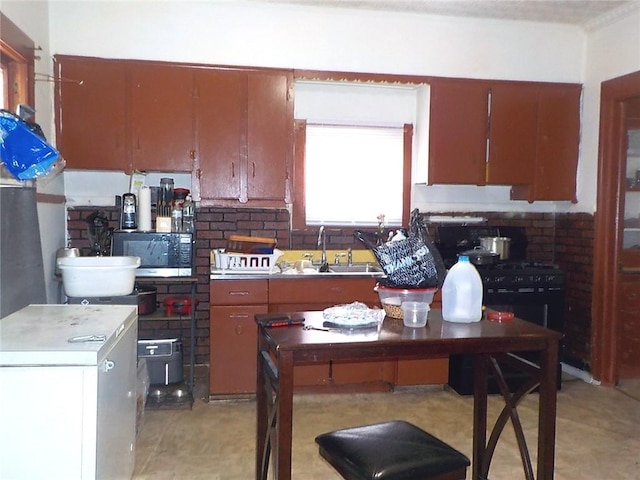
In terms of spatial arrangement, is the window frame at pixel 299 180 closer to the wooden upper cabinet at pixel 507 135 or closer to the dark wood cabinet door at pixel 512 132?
the wooden upper cabinet at pixel 507 135

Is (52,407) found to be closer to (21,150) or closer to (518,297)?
(21,150)

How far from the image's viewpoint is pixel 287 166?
3.82 metres

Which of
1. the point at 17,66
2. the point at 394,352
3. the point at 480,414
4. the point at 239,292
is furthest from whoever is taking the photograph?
the point at 239,292

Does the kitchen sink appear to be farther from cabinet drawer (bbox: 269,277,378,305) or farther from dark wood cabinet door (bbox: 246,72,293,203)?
dark wood cabinet door (bbox: 246,72,293,203)

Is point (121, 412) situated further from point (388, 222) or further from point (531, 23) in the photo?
point (531, 23)

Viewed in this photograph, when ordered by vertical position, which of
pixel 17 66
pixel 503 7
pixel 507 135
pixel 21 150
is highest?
pixel 503 7

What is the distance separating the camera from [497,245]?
4.16m

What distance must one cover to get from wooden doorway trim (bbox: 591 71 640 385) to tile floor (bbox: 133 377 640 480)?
0.28 meters

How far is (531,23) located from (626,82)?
869 mm

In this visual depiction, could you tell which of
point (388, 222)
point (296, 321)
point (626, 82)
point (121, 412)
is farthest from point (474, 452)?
point (626, 82)

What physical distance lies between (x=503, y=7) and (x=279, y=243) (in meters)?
2.38

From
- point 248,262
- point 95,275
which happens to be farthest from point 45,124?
point 248,262

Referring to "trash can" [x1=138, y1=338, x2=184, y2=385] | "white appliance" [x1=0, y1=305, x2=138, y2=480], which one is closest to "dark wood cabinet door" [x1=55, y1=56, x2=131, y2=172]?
"trash can" [x1=138, y1=338, x2=184, y2=385]

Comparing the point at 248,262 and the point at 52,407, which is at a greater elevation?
the point at 248,262
